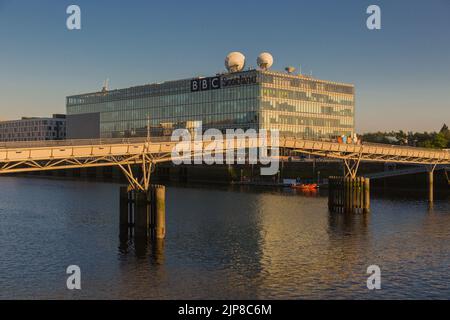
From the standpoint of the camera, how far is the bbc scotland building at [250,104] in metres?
157

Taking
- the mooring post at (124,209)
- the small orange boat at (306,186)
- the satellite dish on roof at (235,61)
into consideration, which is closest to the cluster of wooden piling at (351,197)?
the mooring post at (124,209)

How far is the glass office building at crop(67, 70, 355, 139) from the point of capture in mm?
157375

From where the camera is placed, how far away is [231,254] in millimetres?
50250

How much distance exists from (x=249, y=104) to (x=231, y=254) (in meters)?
110

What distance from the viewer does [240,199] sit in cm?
10150

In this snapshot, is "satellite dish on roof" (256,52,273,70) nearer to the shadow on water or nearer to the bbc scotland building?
the bbc scotland building

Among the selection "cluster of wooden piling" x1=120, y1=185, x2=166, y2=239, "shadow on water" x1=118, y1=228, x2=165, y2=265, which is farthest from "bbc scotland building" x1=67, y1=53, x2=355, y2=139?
"shadow on water" x1=118, y1=228, x2=165, y2=265

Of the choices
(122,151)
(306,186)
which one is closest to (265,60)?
(306,186)

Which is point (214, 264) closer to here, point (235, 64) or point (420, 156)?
point (420, 156)

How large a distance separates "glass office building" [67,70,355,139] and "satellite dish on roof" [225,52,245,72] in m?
1.73

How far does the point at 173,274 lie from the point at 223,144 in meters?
32.8

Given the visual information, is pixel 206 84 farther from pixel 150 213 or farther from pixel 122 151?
pixel 150 213
